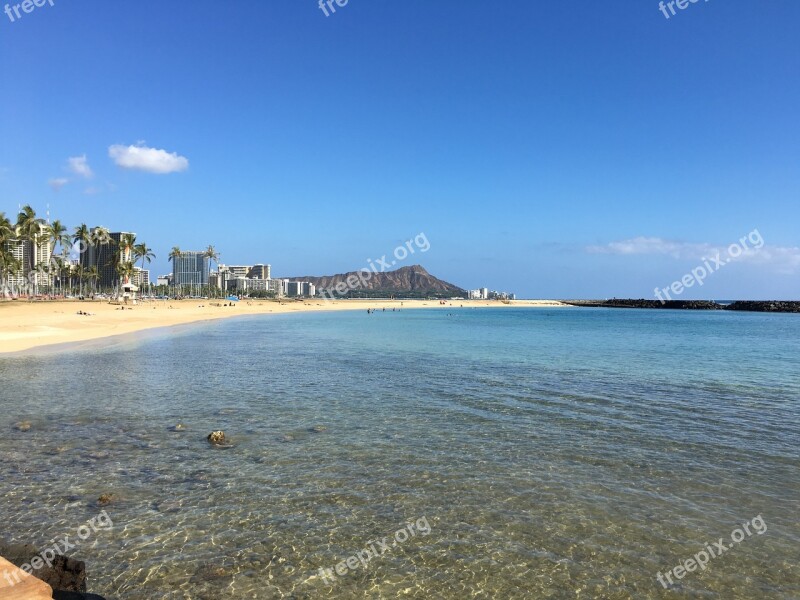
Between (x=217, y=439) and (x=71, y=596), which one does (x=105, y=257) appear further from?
(x=71, y=596)

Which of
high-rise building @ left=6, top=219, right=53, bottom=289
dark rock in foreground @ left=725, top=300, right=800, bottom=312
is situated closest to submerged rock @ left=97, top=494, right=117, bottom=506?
high-rise building @ left=6, top=219, right=53, bottom=289

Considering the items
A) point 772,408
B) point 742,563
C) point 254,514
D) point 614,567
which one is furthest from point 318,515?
point 772,408

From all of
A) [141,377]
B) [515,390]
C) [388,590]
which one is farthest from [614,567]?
[141,377]

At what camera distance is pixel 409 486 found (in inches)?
420

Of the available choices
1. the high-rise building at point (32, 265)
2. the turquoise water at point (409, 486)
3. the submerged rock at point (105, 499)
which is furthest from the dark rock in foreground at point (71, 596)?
the high-rise building at point (32, 265)

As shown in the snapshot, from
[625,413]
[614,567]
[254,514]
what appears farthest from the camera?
[625,413]

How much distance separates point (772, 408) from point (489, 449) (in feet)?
42.9

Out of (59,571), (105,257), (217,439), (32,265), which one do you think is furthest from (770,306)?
(32,265)

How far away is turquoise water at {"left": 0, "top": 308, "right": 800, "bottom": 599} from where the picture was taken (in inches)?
295

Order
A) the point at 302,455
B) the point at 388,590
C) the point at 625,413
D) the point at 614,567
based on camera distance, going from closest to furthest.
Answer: the point at 388,590 → the point at 614,567 → the point at 302,455 → the point at 625,413

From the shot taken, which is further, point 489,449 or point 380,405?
point 380,405

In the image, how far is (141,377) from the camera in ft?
80.4

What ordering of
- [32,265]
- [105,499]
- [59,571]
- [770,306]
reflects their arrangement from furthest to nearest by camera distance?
[770,306]
[32,265]
[105,499]
[59,571]

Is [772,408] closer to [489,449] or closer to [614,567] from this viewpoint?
[489,449]
